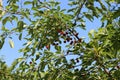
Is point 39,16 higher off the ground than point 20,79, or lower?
higher

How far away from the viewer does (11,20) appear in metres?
4.33

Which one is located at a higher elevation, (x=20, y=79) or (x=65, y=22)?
(x=65, y=22)

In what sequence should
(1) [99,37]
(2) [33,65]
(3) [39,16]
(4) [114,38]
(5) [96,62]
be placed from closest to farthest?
1. (4) [114,38]
2. (1) [99,37]
3. (5) [96,62]
4. (3) [39,16]
5. (2) [33,65]

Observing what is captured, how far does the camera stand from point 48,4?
4.58 m

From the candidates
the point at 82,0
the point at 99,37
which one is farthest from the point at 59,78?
the point at 82,0

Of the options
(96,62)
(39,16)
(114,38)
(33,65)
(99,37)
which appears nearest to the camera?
(114,38)

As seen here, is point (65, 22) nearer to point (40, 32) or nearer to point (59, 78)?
point (40, 32)

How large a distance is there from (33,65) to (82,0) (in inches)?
58.7

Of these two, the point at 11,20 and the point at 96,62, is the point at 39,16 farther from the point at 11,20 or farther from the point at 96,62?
the point at 96,62

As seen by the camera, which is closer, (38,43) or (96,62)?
(96,62)

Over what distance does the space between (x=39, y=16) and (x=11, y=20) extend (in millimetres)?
471

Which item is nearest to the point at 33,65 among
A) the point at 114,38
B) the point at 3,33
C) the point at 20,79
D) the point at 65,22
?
the point at 20,79

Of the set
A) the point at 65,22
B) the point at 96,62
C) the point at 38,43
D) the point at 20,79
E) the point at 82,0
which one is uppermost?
the point at 82,0

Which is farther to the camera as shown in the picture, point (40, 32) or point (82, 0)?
point (40, 32)
